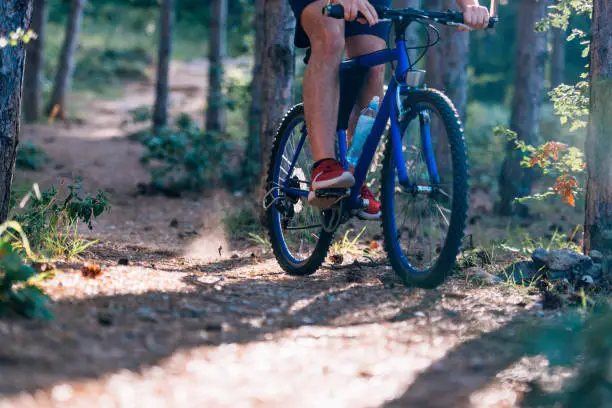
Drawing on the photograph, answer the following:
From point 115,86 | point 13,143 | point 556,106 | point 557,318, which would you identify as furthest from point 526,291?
point 115,86

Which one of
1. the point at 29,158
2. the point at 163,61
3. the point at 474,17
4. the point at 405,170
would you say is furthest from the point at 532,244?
the point at 163,61

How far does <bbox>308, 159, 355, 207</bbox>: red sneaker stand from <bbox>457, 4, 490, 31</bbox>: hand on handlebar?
3.00ft

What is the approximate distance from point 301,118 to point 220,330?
1.87 metres

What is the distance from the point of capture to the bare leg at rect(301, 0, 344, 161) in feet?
12.5

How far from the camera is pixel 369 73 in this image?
163 inches

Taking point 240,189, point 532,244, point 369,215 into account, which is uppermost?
point 369,215

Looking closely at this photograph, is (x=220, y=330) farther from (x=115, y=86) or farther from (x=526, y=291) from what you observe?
(x=115, y=86)

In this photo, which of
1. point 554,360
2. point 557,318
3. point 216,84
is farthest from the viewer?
point 216,84

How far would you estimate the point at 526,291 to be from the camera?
375cm

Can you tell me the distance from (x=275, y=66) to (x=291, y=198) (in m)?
1.68

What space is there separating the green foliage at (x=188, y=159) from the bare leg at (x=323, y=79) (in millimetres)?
4778

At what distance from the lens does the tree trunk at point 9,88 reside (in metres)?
3.72

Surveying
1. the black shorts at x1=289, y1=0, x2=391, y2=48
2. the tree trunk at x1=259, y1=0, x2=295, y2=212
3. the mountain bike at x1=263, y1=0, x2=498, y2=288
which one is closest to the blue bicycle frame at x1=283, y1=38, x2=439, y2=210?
the mountain bike at x1=263, y1=0, x2=498, y2=288

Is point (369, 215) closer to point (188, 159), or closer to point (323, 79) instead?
point (323, 79)
